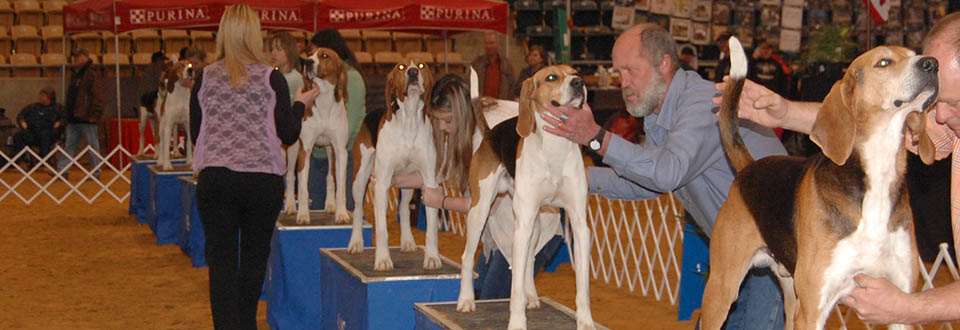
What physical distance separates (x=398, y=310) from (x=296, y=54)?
3201 mm

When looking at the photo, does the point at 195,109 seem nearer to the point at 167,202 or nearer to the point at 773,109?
the point at 773,109

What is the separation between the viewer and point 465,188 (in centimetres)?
513

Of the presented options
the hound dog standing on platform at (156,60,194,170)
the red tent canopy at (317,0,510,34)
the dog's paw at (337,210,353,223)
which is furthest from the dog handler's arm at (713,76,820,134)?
the red tent canopy at (317,0,510,34)

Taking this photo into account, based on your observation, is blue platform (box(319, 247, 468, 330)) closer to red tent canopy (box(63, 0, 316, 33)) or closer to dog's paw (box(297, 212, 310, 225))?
dog's paw (box(297, 212, 310, 225))

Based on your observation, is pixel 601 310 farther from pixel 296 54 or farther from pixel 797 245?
pixel 797 245

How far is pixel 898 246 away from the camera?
2.40 m

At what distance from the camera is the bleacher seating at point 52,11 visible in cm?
1847

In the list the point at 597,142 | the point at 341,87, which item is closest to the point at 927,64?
the point at 597,142

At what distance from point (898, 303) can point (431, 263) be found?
2944mm

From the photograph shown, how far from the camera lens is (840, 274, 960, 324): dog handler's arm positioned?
2.37 meters

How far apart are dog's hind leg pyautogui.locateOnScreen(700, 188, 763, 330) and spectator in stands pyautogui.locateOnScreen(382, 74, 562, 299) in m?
1.80

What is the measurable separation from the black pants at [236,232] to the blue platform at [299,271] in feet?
3.13

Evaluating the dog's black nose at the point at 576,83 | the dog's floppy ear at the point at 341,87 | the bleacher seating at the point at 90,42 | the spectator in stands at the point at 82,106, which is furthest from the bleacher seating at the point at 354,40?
the dog's black nose at the point at 576,83

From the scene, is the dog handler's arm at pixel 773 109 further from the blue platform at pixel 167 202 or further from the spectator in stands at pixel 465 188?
the blue platform at pixel 167 202
